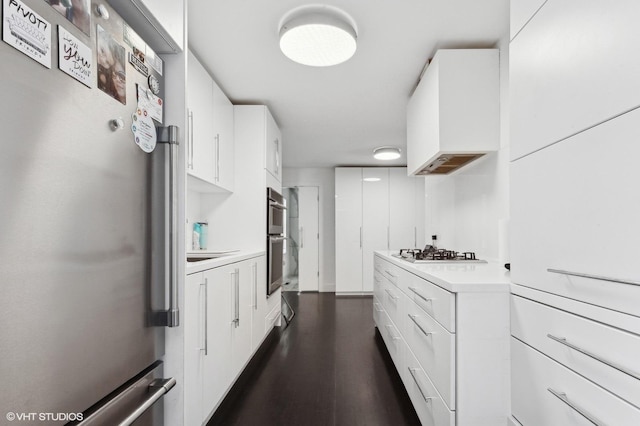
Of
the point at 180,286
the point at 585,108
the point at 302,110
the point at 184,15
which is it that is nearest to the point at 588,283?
the point at 585,108

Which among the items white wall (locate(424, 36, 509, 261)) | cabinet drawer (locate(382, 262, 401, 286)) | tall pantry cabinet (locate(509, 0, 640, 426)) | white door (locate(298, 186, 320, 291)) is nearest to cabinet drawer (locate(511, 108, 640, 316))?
tall pantry cabinet (locate(509, 0, 640, 426))

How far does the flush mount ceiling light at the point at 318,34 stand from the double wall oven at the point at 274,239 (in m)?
1.57

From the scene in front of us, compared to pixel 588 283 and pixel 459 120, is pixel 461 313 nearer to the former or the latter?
pixel 588 283

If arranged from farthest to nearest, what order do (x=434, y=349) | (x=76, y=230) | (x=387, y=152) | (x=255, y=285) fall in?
(x=387, y=152), (x=255, y=285), (x=434, y=349), (x=76, y=230)

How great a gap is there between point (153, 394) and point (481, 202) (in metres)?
2.33

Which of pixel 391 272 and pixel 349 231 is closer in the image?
pixel 391 272

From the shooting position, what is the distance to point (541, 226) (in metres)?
1.12

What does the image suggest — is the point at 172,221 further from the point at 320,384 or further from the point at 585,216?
the point at 320,384

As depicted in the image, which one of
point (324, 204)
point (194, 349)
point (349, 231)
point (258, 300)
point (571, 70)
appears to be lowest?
point (258, 300)

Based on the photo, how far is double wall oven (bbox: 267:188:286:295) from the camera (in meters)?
3.31

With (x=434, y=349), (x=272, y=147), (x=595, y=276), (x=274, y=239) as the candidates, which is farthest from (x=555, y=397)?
(x=272, y=147)

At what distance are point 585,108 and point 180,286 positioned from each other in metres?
1.47

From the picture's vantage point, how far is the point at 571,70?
3.17ft

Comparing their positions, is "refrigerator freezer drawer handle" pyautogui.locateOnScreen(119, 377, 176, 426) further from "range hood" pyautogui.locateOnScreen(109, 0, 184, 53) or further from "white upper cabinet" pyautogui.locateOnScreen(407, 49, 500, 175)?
"white upper cabinet" pyautogui.locateOnScreen(407, 49, 500, 175)
